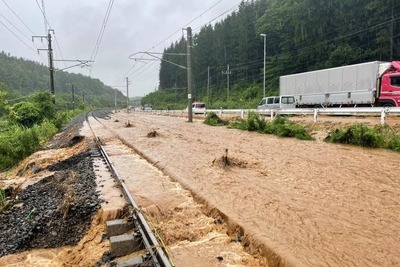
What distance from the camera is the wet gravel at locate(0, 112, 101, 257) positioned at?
21.0ft

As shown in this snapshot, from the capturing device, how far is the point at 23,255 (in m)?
5.93

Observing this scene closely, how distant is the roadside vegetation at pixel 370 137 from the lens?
13.5 metres

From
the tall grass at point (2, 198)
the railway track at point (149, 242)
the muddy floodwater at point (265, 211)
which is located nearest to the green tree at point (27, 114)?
the tall grass at point (2, 198)

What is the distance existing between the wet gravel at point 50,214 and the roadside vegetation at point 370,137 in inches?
419

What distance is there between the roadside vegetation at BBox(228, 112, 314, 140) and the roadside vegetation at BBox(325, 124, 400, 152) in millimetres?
2029

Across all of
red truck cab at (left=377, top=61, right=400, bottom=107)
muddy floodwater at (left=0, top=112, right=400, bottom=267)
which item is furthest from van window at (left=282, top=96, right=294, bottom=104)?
muddy floodwater at (left=0, top=112, right=400, bottom=267)

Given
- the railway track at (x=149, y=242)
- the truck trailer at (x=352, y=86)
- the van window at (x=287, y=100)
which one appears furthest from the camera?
the van window at (x=287, y=100)

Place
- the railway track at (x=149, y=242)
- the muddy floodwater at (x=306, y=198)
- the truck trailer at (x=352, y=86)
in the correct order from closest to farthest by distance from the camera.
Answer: the railway track at (x=149, y=242), the muddy floodwater at (x=306, y=198), the truck trailer at (x=352, y=86)

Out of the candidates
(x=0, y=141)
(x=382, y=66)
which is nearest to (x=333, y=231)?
(x=0, y=141)

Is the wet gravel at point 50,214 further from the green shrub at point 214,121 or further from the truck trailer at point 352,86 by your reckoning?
the truck trailer at point 352,86

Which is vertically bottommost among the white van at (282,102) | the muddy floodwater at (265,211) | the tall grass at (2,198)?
the tall grass at (2,198)

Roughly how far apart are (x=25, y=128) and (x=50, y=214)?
19672 millimetres

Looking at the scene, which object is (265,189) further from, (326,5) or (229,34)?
(229,34)

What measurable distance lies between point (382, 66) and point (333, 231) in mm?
24742
